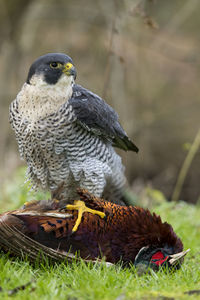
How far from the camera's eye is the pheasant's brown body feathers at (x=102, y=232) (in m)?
3.25

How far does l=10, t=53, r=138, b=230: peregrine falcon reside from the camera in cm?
396

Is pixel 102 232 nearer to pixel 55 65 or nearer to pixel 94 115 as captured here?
pixel 94 115

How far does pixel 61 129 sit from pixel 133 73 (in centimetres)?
873

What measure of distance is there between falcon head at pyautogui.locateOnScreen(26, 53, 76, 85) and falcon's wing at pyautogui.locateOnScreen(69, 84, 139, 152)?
9.6 inches

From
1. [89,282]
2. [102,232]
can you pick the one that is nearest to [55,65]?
[102,232]

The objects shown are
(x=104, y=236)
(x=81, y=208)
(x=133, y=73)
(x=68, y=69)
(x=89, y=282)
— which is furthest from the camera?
(x=133, y=73)

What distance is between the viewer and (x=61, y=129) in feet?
13.1

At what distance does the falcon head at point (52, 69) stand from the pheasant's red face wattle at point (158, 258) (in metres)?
1.73

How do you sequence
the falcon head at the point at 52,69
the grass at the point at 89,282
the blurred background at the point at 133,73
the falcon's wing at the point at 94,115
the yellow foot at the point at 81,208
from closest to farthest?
1. the grass at the point at 89,282
2. the yellow foot at the point at 81,208
3. the falcon head at the point at 52,69
4. the falcon's wing at the point at 94,115
5. the blurred background at the point at 133,73

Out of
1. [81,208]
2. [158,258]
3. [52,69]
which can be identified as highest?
[52,69]

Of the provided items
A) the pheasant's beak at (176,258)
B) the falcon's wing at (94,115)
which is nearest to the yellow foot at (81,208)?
the pheasant's beak at (176,258)

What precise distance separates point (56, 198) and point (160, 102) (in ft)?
28.2

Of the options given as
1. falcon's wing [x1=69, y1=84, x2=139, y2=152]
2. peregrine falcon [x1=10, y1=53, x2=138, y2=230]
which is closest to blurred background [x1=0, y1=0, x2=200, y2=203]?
falcon's wing [x1=69, y1=84, x2=139, y2=152]

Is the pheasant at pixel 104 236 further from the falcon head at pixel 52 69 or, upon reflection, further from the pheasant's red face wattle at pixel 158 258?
the falcon head at pixel 52 69
